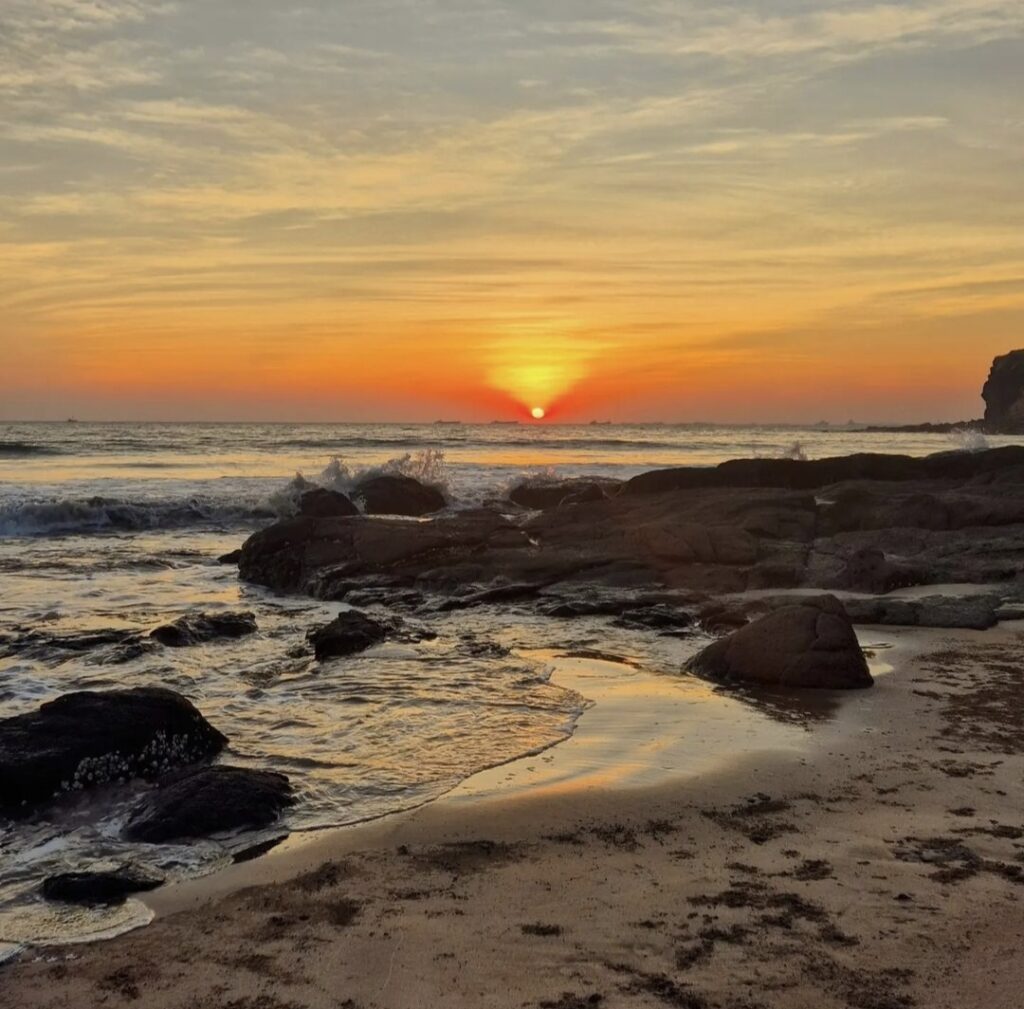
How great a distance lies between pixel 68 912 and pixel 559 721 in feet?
12.3

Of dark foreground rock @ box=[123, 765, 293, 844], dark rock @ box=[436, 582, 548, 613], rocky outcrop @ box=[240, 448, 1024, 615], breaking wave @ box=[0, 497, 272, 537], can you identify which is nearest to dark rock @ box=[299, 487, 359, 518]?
rocky outcrop @ box=[240, 448, 1024, 615]

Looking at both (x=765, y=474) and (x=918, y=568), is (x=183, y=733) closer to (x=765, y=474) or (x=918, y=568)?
(x=918, y=568)

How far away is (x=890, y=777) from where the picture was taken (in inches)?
234

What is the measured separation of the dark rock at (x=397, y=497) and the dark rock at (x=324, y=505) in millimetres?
2881

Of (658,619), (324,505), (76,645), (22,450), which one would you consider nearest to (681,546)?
(658,619)

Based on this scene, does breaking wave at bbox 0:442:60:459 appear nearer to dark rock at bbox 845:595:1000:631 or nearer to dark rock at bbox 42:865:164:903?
dark rock at bbox 845:595:1000:631

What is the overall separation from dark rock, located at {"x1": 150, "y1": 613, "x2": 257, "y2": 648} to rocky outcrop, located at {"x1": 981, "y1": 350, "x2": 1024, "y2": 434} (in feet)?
340

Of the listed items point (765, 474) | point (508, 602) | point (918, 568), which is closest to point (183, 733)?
point (508, 602)

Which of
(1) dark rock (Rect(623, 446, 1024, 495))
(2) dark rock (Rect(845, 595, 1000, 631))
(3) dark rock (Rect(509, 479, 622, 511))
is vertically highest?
(1) dark rock (Rect(623, 446, 1024, 495))

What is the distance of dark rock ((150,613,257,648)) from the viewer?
1030 cm

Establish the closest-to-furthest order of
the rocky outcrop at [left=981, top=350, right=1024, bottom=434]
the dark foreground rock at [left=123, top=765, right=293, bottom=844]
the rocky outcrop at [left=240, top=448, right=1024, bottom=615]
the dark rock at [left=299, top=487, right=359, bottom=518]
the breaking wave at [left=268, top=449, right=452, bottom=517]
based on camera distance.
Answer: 1. the dark foreground rock at [left=123, top=765, right=293, bottom=844]
2. the rocky outcrop at [left=240, top=448, right=1024, bottom=615]
3. the dark rock at [left=299, top=487, right=359, bottom=518]
4. the breaking wave at [left=268, top=449, right=452, bottom=517]
5. the rocky outcrop at [left=981, top=350, right=1024, bottom=434]

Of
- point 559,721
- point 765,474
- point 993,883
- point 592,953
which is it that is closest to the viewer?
point 592,953

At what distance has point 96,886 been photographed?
4.57 meters

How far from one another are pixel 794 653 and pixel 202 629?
6.10m
